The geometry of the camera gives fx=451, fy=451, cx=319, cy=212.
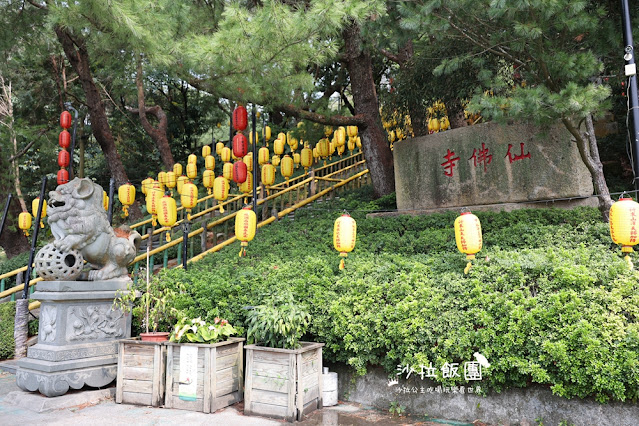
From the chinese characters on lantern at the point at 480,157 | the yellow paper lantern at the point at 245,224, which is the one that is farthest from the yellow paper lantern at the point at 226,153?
the chinese characters on lantern at the point at 480,157

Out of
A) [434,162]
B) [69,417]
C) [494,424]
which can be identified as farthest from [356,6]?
[69,417]

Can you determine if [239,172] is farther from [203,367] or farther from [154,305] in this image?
[203,367]

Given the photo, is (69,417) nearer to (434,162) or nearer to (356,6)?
(356,6)

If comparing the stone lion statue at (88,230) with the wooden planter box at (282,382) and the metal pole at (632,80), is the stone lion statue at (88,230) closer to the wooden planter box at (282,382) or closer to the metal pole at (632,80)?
the wooden planter box at (282,382)

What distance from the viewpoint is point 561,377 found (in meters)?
3.73

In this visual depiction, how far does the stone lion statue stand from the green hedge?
81 cm

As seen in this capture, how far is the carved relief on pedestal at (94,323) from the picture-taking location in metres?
5.39

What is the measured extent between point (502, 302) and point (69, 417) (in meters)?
4.40

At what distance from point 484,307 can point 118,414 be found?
380cm

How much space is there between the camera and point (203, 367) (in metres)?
4.64

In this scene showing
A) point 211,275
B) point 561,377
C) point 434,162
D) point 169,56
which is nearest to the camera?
point 561,377

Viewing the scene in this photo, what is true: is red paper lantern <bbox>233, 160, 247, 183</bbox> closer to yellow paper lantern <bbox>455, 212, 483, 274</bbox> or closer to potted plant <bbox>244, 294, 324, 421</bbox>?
potted plant <bbox>244, 294, 324, 421</bbox>

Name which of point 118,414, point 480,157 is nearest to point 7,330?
point 118,414

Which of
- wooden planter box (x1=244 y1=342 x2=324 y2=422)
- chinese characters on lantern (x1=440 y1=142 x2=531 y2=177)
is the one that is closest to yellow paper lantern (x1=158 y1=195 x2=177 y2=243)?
wooden planter box (x1=244 y1=342 x2=324 y2=422)
